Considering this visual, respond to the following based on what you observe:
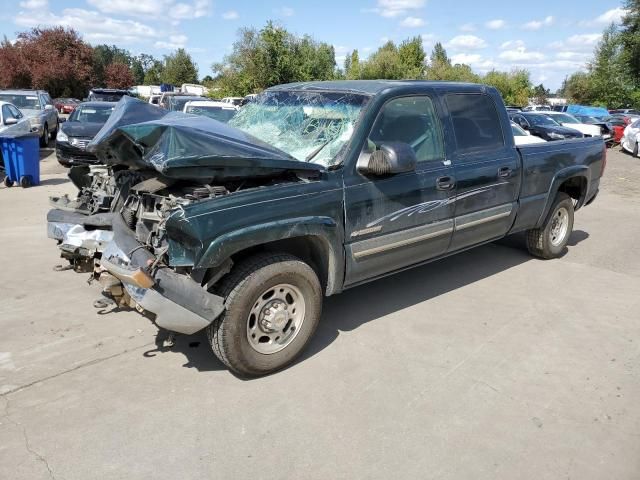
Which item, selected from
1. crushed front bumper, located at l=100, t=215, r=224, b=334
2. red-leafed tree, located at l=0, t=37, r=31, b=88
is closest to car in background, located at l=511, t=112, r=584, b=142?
crushed front bumper, located at l=100, t=215, r=224, b=334

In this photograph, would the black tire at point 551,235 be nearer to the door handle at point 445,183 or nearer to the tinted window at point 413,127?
the door handle at point 445,183

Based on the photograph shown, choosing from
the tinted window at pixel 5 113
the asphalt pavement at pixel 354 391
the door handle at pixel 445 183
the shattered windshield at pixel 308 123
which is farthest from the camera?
the tinted window at pixel 5 113

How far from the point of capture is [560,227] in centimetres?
636

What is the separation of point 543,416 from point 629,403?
0.65 m

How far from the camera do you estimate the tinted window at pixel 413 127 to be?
4.05 m

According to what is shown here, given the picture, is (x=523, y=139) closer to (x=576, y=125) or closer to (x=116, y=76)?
(x=576, y=125)

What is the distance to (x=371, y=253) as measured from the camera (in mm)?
4004

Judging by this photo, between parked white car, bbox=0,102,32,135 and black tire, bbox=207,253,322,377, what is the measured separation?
11.2m

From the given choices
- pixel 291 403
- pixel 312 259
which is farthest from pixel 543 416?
pixel 312 259

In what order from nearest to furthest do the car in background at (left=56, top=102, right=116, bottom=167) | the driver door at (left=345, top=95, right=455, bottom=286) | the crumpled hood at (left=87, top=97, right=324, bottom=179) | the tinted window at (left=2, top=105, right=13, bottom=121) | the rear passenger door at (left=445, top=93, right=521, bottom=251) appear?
the crumpled hood at (left=87, top=97, right=324, bottom=179) → the driver door at (left=345, top=95, right=455, bottom=286) → the rear passenger door at (left=445, top=93, right=521, bottom=251) → the tinted window at (left=2, top=105, right=13, bottom=121) → the car in background at (left=56, top=102, right=116, bottom=167)

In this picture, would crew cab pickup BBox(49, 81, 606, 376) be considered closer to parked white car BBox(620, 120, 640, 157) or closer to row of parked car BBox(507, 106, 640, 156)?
row of parked car BBox(507, 106, 640, 156)

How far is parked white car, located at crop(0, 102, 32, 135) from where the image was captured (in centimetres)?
1227

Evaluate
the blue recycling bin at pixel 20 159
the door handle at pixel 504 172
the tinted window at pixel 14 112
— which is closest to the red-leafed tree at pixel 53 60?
the tinted window at pixel 14 112

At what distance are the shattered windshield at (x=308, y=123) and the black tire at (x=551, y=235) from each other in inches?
124
